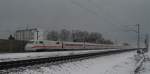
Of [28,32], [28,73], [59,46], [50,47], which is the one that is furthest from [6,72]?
[28,32]

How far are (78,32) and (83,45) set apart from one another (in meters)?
89.6

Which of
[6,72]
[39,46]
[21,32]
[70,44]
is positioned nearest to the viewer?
[6,72]

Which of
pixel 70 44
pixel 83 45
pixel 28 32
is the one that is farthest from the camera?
pixel 28 32

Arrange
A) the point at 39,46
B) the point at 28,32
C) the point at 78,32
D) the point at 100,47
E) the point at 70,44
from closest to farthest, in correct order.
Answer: the point at 39,46 → the point at 70,44 → the point at 100,47 → the point at 28,32 → the point at 78,32

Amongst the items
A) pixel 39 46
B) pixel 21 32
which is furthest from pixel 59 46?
pixel 21 32

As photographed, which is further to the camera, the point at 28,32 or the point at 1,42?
the point at 28,32

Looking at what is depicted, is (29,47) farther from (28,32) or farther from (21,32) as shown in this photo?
(21,32)

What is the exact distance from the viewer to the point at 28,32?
422ft

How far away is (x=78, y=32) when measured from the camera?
15188 cm

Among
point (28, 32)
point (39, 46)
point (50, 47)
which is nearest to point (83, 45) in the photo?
point (50, 47)

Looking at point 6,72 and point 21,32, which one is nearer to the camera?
point 6,72

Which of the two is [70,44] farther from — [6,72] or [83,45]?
[6,72]

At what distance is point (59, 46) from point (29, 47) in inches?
327

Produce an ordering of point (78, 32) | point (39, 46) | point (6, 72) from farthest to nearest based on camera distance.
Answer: point (78, 32), point (39, 46), point (6, 72)
